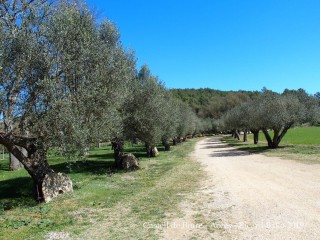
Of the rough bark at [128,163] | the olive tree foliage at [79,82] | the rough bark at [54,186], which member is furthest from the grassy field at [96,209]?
the rough bark at [128,163]

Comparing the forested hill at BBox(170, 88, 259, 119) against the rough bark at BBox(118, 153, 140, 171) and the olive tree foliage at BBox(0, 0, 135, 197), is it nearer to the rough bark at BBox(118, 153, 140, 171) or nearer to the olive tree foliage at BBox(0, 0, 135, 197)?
the rough bark at BBox(118, 153, 140, 171)

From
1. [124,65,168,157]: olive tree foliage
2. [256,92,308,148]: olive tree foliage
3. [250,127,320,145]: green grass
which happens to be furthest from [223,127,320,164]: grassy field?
[124,65,168,157]: olive tree foliage

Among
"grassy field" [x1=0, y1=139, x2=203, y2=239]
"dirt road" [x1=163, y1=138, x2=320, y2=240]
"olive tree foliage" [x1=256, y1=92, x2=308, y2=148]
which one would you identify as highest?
"olive tree foliage" [x1=256, y1=92, x2=308, y2=148]

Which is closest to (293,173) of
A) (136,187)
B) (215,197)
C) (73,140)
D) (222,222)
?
(215,197)

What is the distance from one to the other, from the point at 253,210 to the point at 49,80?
27.9 ft

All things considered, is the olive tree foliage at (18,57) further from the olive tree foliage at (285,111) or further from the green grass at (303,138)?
the green grass at (303,138)

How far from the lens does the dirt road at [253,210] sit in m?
7.45

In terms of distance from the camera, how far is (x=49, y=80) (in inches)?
423

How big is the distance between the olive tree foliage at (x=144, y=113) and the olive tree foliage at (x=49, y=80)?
1029 centimetres

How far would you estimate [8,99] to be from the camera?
34.9ft

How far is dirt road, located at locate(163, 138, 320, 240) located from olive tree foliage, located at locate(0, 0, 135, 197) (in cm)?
536

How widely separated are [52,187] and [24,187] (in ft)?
13.8

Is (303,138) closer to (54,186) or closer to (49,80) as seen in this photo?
(54,186)

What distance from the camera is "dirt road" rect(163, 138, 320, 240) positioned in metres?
7.45
